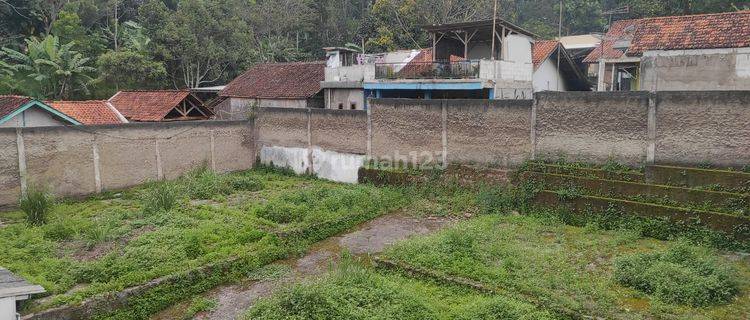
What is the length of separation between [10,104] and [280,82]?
34.2 feet

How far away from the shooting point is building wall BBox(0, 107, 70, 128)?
15.8m

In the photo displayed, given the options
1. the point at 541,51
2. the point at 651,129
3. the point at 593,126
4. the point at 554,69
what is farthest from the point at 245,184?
the point at 554,69

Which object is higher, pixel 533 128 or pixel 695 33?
pixel 695 33

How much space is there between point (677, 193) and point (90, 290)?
1183 cm

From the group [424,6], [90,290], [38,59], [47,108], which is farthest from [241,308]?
[424,6]

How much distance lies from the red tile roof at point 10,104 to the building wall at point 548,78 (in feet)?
59.6

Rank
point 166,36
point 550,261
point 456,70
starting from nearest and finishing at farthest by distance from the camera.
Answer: point 550,261, point 456,70, point 166,36

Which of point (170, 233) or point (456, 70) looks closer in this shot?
point (170, 233)

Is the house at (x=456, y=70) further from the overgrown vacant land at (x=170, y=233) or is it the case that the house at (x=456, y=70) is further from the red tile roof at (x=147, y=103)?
the red tile roof at (x=147, y=103)

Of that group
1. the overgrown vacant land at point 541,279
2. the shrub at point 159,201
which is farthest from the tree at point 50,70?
the overgrown vacant land at point 541,279

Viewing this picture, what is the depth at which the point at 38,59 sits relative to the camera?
81.3 ft

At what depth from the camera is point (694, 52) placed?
14.0 m

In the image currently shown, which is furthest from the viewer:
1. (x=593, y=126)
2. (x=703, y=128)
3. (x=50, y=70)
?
(x=50, y=70)

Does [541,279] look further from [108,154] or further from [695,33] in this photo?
[108,154]
